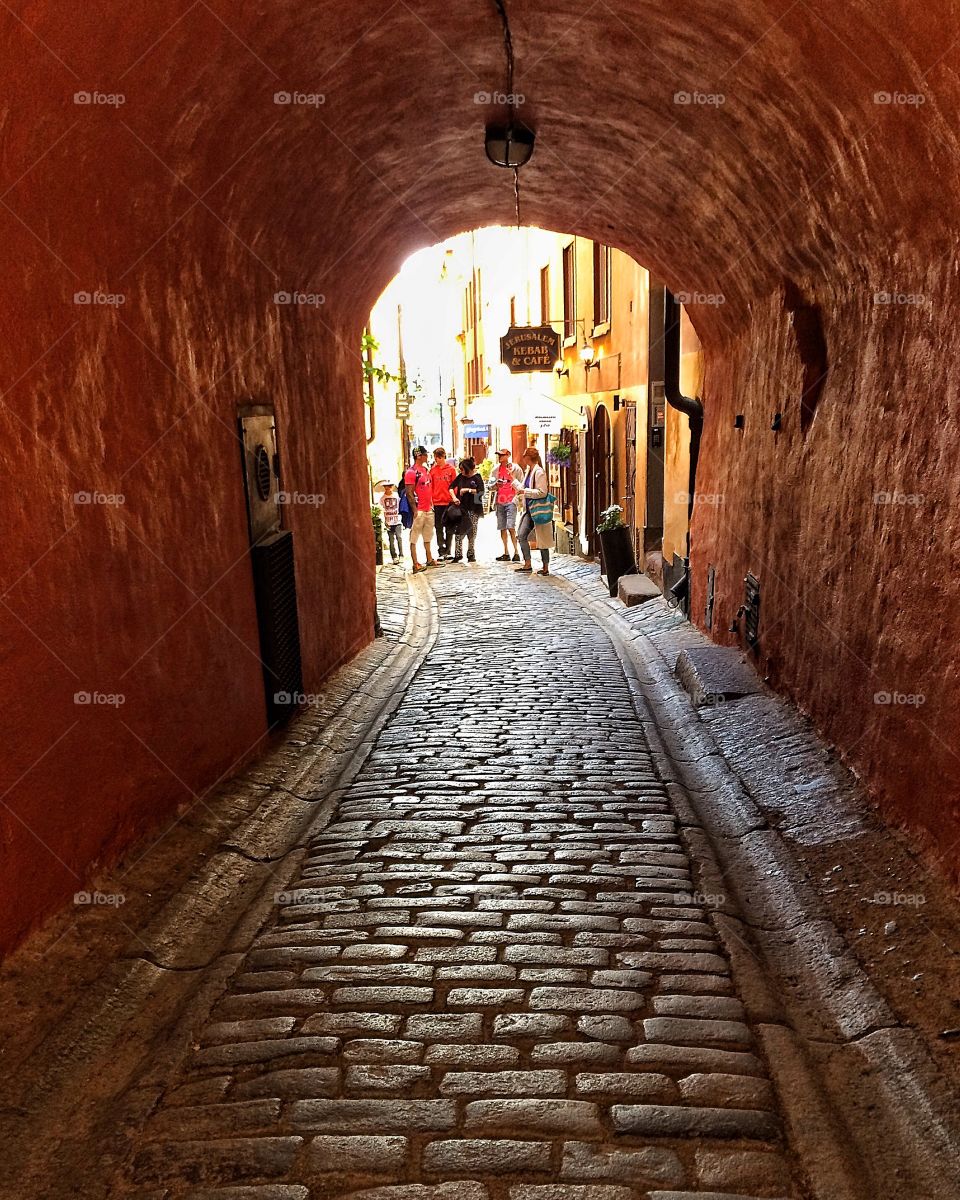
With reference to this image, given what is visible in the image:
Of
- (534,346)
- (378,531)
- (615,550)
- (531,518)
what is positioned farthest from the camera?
(534,346)

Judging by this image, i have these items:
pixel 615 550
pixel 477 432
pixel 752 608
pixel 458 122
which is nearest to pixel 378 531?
pixel 615 550

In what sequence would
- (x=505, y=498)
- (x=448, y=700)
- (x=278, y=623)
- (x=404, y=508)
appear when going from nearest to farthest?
(x=278, y=623)
(x=448, y=700)
(x=505, y=498)
(x=404, y=508)

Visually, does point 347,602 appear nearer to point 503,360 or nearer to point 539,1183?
point 539,1183

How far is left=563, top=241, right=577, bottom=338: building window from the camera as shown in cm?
2041

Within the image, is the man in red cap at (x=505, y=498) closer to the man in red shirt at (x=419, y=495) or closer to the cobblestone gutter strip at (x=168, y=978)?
the man in red shirt at (x=419, y=495)

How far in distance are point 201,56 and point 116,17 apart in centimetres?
83

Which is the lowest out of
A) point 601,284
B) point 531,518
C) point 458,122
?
point 531,518

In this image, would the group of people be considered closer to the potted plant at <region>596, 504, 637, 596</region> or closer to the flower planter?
the potted plant at <region>596, 504, 637, 596</region>

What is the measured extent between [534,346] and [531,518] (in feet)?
15.7

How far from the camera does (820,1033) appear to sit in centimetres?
364

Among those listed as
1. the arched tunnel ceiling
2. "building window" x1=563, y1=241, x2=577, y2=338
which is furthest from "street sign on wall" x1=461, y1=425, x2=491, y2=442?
the arched tunnel ceiling

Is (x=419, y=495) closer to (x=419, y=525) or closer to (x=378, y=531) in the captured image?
(x=419, y=525)

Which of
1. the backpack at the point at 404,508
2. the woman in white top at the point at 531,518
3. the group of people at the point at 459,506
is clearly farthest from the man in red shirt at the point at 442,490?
the woman in white top at the point at 531,518

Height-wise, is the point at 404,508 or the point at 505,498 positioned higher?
the point at 505,498
